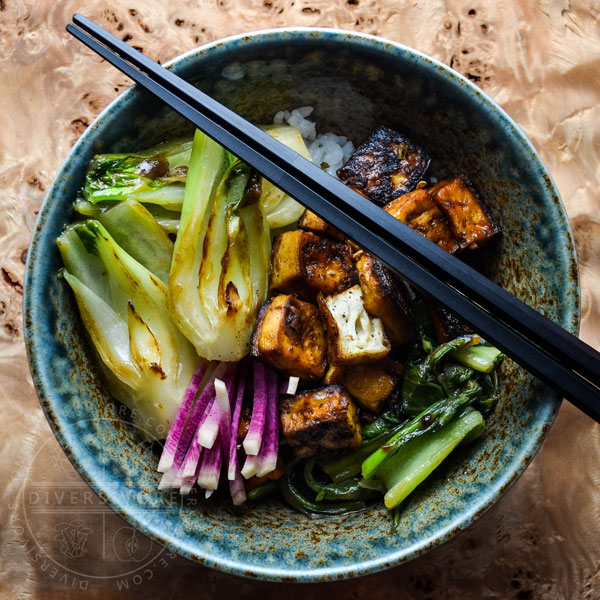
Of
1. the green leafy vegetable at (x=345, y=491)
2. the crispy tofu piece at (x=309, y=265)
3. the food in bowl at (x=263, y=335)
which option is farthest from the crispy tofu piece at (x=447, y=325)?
the green leafy vegetable at (x=345, y=491)

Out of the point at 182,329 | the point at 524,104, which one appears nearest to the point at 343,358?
the point at 182,329

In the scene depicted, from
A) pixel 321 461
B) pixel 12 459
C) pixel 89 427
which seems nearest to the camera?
pixel 89 427

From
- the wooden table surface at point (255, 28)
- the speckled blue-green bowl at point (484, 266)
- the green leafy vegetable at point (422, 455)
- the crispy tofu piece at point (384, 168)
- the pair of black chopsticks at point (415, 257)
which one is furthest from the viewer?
the wooden table surface at point (255, 28)

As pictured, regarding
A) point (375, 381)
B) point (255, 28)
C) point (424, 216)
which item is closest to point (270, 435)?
point (375, 381)

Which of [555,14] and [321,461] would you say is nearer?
[321,461]

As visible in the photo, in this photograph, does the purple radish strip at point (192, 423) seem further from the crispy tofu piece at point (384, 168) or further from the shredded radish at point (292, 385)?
the crispy tofu piece at point (384, 168)

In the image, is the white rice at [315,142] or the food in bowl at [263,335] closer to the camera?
the food in bowl at [263,335]

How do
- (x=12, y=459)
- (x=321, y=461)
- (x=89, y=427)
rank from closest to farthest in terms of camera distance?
(x=89, y=427)
(x=321, y=461)
(x=12, y=459)

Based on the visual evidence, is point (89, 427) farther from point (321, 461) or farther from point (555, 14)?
point (555, 14)
